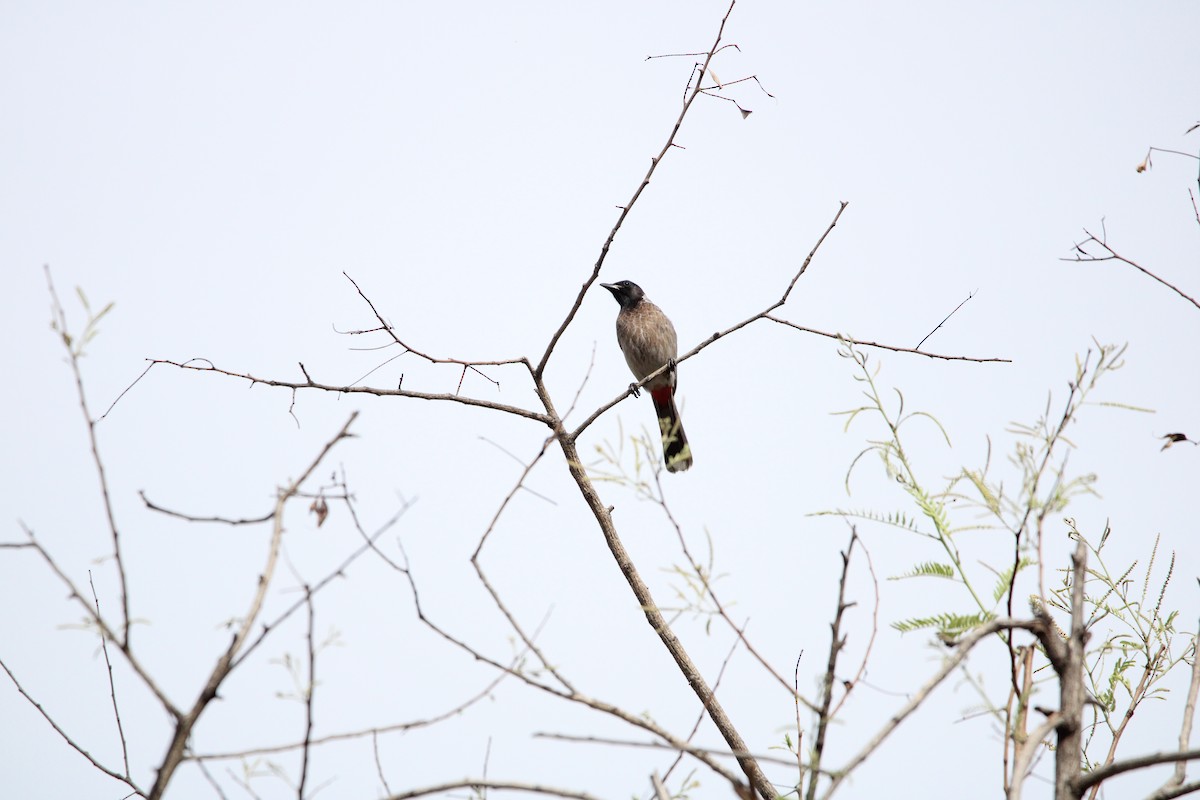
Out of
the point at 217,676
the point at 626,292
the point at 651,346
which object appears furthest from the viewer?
the point at 626,292

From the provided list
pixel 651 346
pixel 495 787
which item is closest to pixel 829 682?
pixel 495 787

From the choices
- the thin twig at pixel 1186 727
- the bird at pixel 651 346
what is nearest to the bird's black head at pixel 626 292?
the bird at pixel 651 346

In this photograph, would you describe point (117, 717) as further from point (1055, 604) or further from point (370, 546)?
point (1055, 604)

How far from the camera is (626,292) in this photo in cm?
930

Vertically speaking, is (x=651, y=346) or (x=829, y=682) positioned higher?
(x=651, y=346)

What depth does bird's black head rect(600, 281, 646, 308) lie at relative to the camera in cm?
924

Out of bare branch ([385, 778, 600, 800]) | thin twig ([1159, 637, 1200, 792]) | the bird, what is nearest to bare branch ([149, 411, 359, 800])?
bare branch ([385, 778, 600, 800])

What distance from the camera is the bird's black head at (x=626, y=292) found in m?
9.24

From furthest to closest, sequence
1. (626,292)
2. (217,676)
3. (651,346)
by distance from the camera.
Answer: (626,292)
(651,346)
(217,676)

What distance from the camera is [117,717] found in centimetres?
236

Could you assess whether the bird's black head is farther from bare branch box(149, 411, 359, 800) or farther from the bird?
bare branch box(149, 411, 359, 800)

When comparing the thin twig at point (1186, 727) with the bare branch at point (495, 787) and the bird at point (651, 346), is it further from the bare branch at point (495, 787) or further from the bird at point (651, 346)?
the bird at point (651, 346)

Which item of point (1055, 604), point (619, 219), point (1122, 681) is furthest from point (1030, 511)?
point (619, 219)

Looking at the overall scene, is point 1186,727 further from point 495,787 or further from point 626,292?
point 626,292
